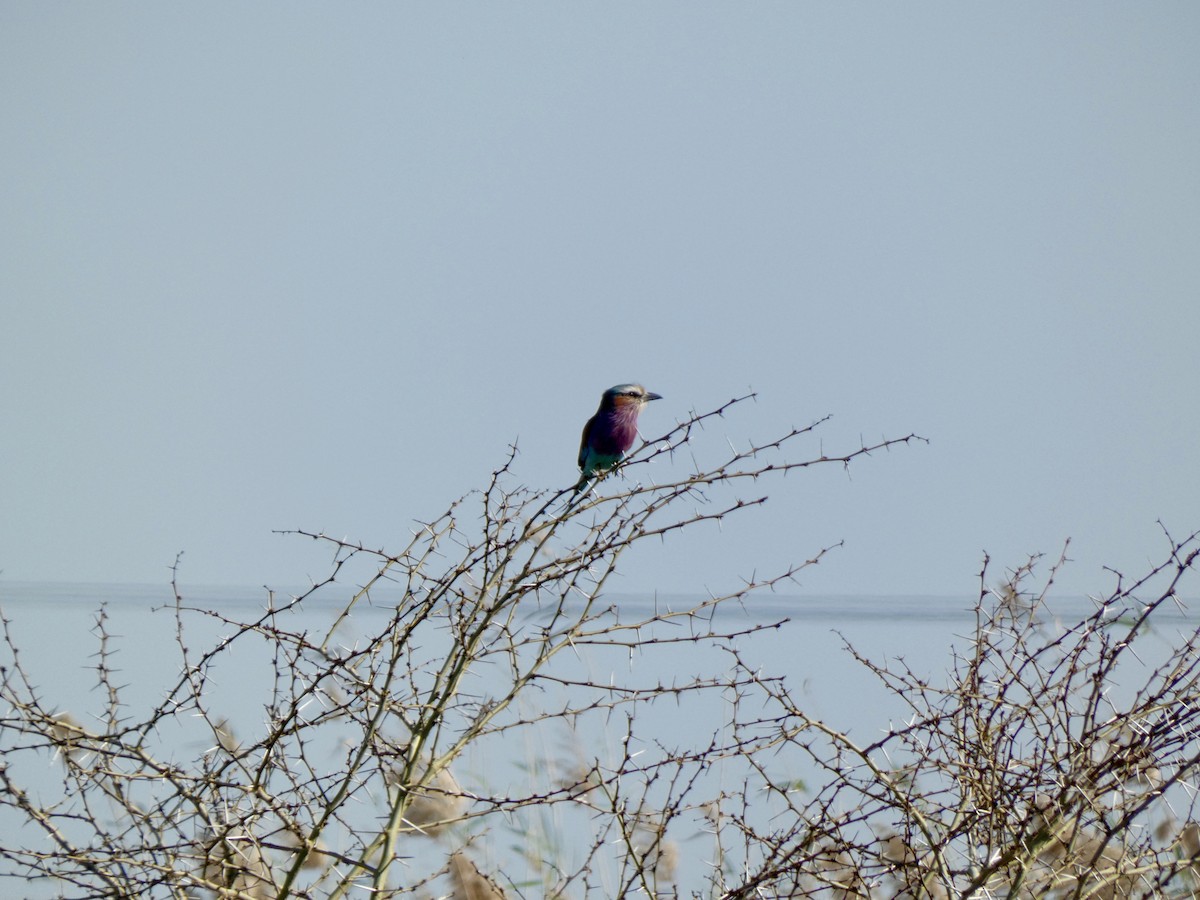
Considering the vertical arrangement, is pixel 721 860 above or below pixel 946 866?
above

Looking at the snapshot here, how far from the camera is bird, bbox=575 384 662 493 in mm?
7422

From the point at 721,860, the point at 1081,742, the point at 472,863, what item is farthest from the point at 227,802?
the point at 1081,742

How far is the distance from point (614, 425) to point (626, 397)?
0.19 meters

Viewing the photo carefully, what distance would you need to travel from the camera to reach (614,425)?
7.43 meters

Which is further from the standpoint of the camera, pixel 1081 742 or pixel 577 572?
pixel 577 572

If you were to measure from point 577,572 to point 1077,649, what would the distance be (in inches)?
47.6

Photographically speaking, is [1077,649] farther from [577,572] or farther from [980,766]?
[577,572]

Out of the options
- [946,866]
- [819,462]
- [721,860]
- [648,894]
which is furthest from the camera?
[819,462]

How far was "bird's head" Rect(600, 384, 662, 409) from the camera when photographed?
7.50 m

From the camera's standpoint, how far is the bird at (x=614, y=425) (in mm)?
7422

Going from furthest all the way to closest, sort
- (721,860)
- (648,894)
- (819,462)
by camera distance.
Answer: (819,462) → (721,860) → (648,894)

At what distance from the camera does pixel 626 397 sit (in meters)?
7.50

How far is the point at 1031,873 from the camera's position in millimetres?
3035

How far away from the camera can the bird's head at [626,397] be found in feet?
24.6
